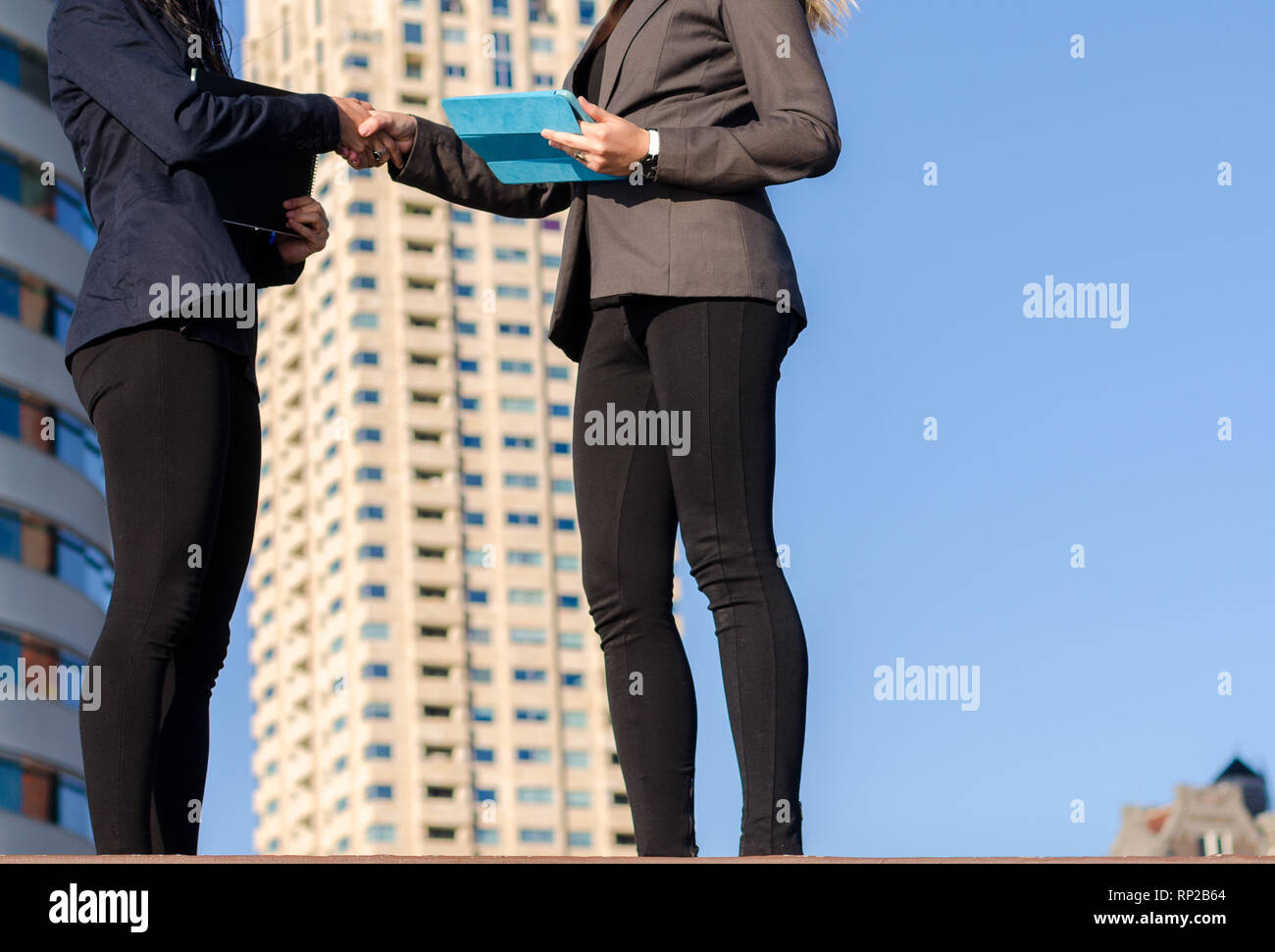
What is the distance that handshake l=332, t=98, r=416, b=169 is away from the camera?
215 inches

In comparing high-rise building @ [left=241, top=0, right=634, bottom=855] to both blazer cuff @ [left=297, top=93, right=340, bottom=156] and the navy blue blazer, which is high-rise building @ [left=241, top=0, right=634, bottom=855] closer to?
blazer cuff @ [left=297, top=93, right=340, bottom=156]

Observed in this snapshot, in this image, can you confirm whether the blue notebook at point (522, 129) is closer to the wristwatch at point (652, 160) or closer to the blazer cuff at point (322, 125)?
the wristwatch at point (652, 160)

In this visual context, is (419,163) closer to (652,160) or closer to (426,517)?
(652,160)

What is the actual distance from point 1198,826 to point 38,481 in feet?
165

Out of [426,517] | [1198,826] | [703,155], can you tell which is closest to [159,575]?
[703,155]

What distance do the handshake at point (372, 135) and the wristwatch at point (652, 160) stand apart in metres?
0.81

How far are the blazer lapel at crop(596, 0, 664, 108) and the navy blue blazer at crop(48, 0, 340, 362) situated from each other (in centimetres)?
81

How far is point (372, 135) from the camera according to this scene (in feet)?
18.1

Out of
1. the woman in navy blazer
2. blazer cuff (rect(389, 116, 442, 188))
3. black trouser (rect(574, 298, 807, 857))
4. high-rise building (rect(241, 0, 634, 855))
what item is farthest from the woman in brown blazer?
high-rise building (rect(241, 0, 634, 855))

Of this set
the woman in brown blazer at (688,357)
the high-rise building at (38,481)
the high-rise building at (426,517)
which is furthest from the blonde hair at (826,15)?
the high-rise building at (426,517)

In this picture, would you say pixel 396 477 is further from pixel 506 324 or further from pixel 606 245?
pixel 606 245

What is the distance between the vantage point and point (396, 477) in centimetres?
11319

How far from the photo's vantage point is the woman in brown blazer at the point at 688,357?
469 centimetres
